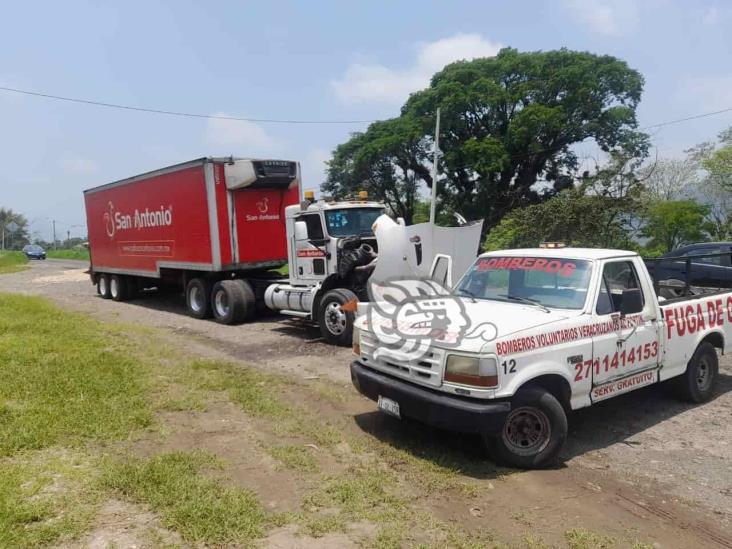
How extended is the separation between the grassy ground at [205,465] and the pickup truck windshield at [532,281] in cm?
158

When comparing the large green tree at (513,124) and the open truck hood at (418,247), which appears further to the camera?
the large green tree at (513,124)

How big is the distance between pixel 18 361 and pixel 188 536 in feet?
17.0

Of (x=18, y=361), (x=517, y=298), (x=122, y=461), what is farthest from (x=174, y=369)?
(x=517, y=298)

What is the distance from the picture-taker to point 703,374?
629 cm

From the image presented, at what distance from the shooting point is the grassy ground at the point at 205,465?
3432 millimetres

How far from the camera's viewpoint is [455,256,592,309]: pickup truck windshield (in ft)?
16.5

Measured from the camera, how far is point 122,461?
4375mm

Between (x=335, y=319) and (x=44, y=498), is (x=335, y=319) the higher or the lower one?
the higher one

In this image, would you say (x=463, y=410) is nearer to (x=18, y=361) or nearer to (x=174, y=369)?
(x=174, y=369)

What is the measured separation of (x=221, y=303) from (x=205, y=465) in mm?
7856

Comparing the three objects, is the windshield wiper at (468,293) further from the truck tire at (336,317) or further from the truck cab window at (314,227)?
the truck cab window at (314,227)

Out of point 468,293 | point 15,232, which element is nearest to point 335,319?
point 468,293

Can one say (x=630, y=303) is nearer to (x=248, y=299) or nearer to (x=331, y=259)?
(x=331, y=259)

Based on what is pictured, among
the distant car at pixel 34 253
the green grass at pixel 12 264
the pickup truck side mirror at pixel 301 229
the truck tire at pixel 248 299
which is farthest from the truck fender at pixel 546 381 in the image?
the distant car at pixel 34 253
